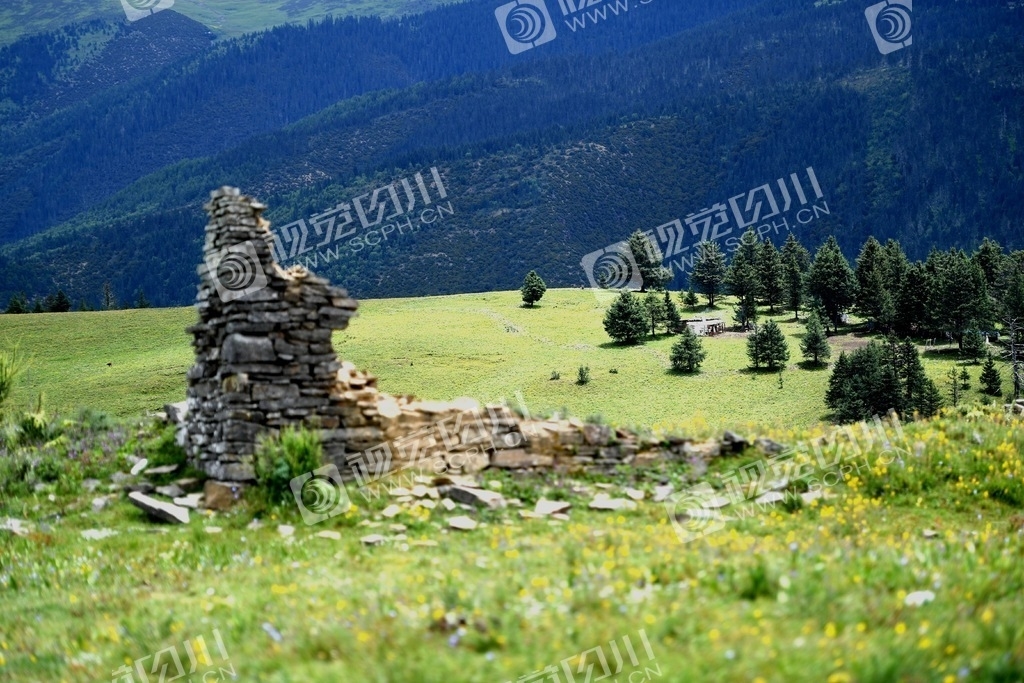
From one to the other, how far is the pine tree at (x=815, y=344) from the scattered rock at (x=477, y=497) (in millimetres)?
57075

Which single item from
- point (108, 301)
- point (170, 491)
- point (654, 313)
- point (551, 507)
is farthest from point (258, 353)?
point (108, 301)

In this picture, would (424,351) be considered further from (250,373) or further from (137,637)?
(137,637)

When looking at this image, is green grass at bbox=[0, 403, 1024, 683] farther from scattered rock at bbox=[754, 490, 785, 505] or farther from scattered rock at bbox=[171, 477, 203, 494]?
scattered rock at bbox=[171, 477, 203, 494]

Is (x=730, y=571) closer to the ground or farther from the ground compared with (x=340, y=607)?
closer to the ground

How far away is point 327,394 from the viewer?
13195 mm

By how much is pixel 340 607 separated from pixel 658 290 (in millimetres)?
101135

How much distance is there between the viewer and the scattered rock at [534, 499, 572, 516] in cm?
1126

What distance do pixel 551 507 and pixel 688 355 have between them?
52.2 m

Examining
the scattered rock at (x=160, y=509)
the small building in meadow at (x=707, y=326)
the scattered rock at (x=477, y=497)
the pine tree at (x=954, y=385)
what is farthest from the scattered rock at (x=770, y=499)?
the small building in meadow at (x=707, y=326)

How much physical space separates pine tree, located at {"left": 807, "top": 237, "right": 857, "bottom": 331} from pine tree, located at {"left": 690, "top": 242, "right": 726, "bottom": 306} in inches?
498

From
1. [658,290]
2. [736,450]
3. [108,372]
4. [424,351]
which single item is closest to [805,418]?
[424,351]

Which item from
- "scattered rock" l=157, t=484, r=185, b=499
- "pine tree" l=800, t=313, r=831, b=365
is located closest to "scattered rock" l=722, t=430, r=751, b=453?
"scattered rock" l=157, t=484, r=185, b=499

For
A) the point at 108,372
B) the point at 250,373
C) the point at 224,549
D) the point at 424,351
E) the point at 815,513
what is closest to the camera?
the point at 224,549

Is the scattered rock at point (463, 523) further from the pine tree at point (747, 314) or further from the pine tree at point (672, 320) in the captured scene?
the pine tree at point (747, 314)
